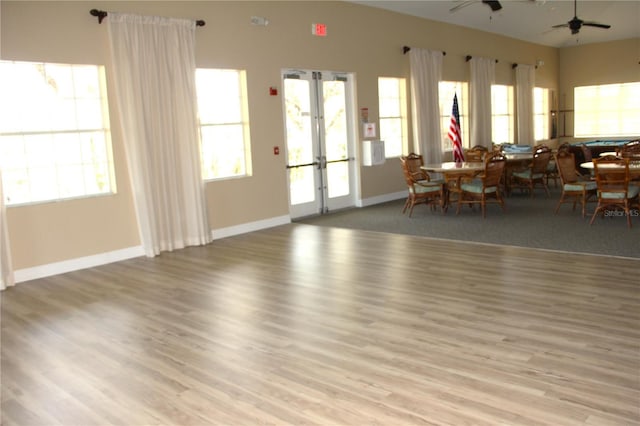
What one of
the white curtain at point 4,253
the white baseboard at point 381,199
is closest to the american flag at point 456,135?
the white baseboard at point 381,199

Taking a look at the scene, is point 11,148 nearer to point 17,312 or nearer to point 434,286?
point 17,312

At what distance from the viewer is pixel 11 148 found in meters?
5.87

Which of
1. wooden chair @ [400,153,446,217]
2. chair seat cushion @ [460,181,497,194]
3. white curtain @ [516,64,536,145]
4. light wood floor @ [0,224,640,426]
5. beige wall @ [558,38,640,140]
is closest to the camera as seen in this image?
light wood floor @ [0,224,640,426]

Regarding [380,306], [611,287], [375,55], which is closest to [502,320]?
[380,306]

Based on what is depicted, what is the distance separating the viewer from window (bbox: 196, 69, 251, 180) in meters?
7.70

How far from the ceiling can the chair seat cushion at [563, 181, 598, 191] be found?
3223mm

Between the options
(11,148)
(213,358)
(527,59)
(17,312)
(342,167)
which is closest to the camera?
(213,358)

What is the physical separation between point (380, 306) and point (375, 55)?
653 centimetres

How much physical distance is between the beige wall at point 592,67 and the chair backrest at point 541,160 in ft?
22.7

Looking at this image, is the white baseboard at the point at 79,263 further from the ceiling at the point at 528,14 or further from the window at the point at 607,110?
the window at the point at 607,110

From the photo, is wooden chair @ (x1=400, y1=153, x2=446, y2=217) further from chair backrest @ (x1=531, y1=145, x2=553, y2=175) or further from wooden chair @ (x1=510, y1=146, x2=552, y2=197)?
chair backrest @ (x1=531, y1=145, x2=553, y2=175)

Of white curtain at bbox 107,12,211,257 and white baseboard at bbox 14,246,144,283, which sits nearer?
white baseboard at bbox 14,246,144,283
